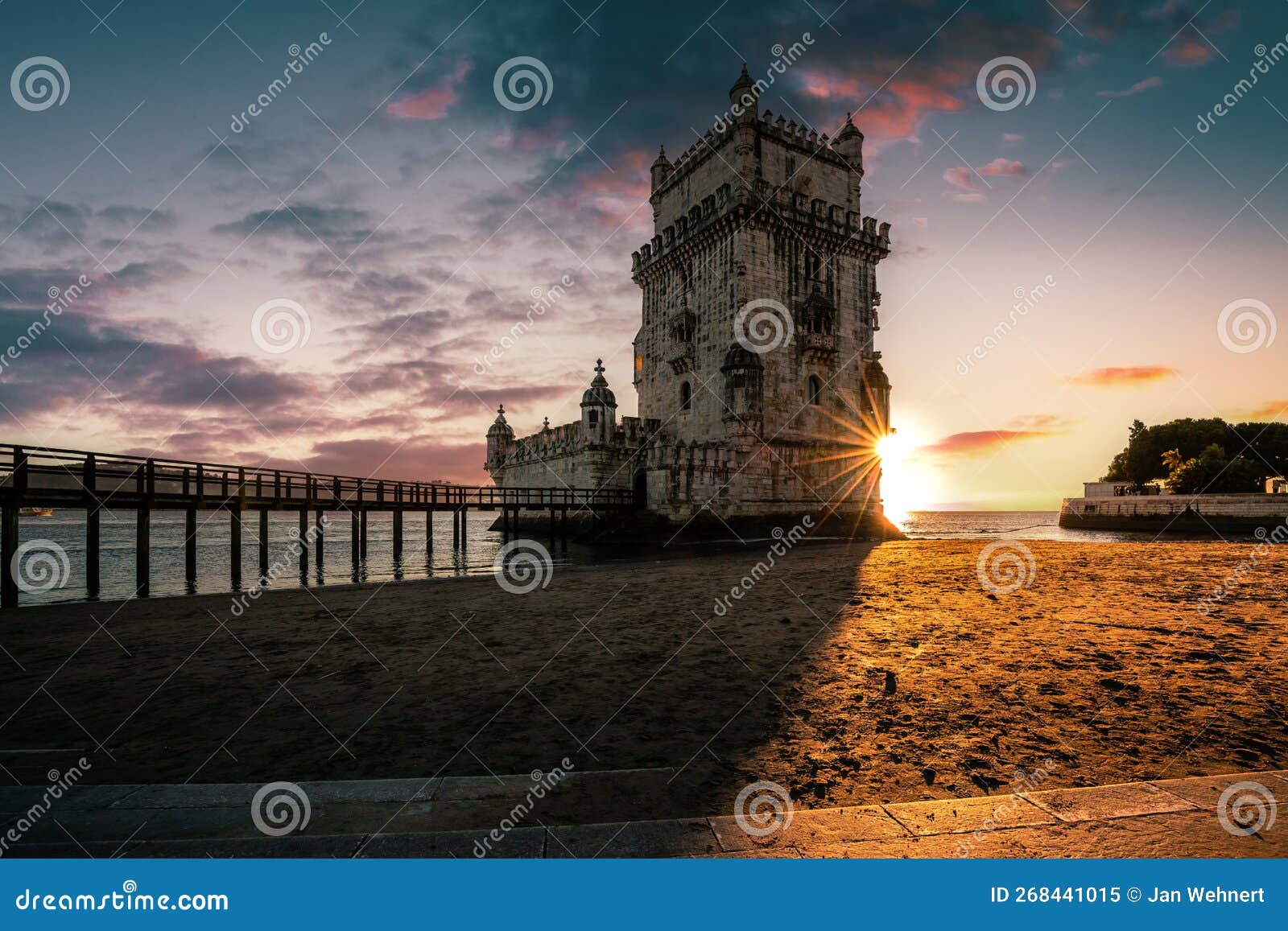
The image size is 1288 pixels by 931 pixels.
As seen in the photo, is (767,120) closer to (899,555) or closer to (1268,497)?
(899,555)

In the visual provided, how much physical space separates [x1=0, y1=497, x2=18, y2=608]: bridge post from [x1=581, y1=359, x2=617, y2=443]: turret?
25773 millimetres

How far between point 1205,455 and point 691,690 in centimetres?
7061

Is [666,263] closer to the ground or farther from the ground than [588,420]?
farther from the ground

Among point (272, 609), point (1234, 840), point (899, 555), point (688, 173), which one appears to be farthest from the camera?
point (688, 173)

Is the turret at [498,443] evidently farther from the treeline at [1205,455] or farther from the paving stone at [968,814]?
the treeline at [1205,455]

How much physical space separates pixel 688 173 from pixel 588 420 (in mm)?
16232

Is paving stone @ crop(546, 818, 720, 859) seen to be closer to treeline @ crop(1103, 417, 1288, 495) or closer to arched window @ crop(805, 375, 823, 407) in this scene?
arched window @ crop(805, 375, 823, 407)

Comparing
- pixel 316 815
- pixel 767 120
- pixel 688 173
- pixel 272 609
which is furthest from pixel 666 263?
pixel 316 815

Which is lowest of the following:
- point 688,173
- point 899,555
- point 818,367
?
point 899,555

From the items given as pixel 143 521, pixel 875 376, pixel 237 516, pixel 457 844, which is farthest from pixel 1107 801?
pixel 875 376

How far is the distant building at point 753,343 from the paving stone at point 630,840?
2710cm

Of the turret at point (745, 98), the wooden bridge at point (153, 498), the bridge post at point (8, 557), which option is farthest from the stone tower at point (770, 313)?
the bridge post at point (8, 557)

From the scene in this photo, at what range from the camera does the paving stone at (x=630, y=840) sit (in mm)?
2811

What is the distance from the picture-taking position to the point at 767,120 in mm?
32375
